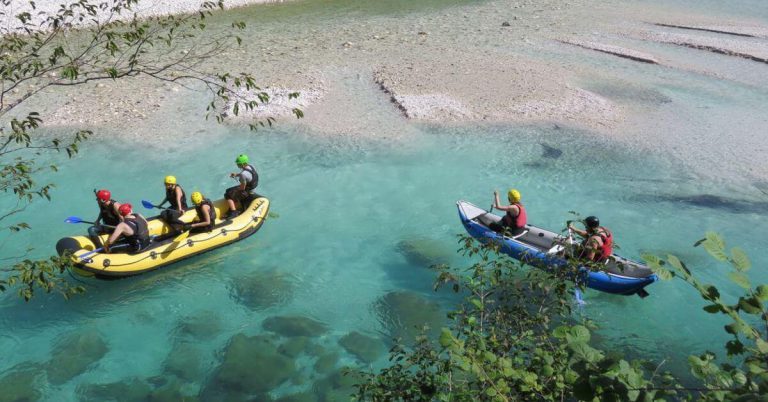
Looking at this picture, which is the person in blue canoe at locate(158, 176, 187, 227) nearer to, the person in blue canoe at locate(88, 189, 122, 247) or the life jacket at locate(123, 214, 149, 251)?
the life jacket at locate(123, 214, 149, 251)

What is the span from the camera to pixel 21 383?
8758 mm

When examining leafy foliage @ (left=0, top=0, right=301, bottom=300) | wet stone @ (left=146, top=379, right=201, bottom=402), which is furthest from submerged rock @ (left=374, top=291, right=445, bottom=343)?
leafy foliage @ (left=0, top=0, right=301, bottom=300)

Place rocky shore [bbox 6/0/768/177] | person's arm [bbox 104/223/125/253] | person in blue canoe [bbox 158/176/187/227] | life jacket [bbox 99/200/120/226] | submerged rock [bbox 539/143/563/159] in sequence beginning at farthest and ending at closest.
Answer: rocky shore [bbox 6/0/768/177]
submerged rock [bbox 539/143/563/159]
person in blue canoe [bbox 158/176/187/227]
life jacket [bbox 99/200/120/226]
person's arm [bbox 104/223/125/253]

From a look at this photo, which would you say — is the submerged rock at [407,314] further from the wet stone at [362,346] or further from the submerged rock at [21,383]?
the submerged rock at [21,383]

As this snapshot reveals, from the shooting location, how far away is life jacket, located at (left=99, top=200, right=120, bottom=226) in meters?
10.8

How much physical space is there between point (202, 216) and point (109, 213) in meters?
1.59

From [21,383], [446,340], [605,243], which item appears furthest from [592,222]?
[21,383]

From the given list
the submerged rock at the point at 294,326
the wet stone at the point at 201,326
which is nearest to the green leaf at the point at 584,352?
the submerged rock at the point at 294,326

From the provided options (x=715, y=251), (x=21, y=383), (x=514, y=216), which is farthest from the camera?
(x=514, y=216)

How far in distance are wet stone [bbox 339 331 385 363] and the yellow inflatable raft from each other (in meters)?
3.31

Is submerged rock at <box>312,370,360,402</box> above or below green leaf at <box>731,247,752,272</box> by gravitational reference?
below

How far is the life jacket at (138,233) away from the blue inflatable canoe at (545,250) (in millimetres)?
5758

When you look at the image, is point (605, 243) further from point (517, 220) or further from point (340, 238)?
point (340, 238)

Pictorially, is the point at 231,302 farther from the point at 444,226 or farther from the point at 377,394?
the point at 377,394
